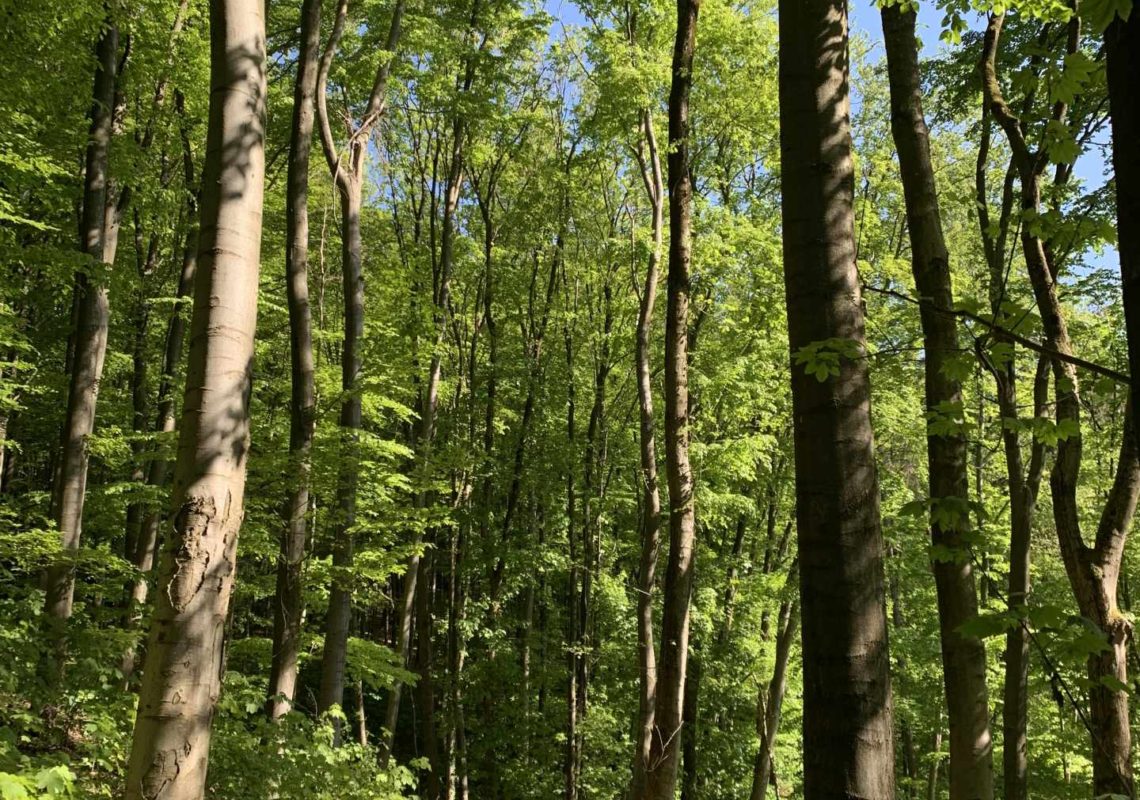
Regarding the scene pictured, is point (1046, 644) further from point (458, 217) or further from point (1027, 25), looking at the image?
point (458, 217)

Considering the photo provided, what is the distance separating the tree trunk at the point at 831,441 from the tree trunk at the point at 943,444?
209 cm

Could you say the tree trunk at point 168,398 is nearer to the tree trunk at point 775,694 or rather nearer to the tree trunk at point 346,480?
the tree trunk at point 346,480

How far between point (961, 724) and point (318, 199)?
15.8 m

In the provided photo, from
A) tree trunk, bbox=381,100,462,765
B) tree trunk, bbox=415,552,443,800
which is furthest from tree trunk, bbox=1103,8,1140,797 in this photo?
tree trunk, bbox=415,552,443,800

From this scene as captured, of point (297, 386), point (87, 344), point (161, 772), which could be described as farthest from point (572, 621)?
point (161, 772)

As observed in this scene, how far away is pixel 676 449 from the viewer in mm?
7344

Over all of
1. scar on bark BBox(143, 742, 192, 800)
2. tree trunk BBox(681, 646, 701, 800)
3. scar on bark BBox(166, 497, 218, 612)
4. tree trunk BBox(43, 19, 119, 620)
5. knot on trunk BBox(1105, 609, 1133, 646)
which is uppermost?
tree trunk BBox(43, 19, 119, 620)

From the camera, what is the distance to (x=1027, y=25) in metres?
7.32

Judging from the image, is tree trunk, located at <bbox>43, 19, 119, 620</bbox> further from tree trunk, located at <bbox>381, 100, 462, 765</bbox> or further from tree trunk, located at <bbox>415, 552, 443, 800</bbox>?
tree trunk, located at <bbox>415, 552, 443, 800</bbox>

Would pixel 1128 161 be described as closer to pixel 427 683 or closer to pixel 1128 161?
pixel 1128 161

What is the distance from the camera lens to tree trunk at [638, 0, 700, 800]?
6680 millimetres

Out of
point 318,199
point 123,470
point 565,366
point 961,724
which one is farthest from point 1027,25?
point 123,470

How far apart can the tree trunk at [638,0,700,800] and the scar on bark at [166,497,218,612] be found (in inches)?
185

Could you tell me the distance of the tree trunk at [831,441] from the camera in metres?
1.66
